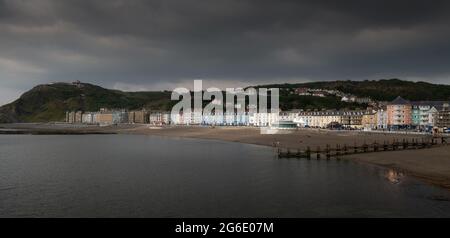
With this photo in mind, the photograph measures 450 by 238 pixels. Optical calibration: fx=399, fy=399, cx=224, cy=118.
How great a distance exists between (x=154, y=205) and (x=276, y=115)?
145 m

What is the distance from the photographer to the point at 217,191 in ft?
90.5

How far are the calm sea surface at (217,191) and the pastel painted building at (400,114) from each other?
87481mm

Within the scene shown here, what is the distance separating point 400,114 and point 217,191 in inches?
4240

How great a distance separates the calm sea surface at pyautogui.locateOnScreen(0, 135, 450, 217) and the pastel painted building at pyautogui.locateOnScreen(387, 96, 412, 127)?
87481mm

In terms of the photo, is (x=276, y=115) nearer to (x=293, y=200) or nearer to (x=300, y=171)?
(x=300, y=171)

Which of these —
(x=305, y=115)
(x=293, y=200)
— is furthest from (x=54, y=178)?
(x=305, y=115)

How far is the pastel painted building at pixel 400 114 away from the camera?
120 m

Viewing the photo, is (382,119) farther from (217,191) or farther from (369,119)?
(217,191)

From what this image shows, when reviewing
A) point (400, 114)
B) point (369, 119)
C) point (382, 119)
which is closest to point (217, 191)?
point (400, 114)

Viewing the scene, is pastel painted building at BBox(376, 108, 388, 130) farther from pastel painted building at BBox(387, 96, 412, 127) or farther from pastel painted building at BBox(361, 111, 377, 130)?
pastel painted building at BBox(387, 96, 412, 127)

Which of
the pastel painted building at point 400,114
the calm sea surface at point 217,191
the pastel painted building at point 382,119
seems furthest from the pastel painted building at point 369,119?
the calm sea surface at point 217,191

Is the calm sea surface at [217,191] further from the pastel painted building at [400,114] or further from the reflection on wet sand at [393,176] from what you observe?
the pastel painted building at [400,114]
